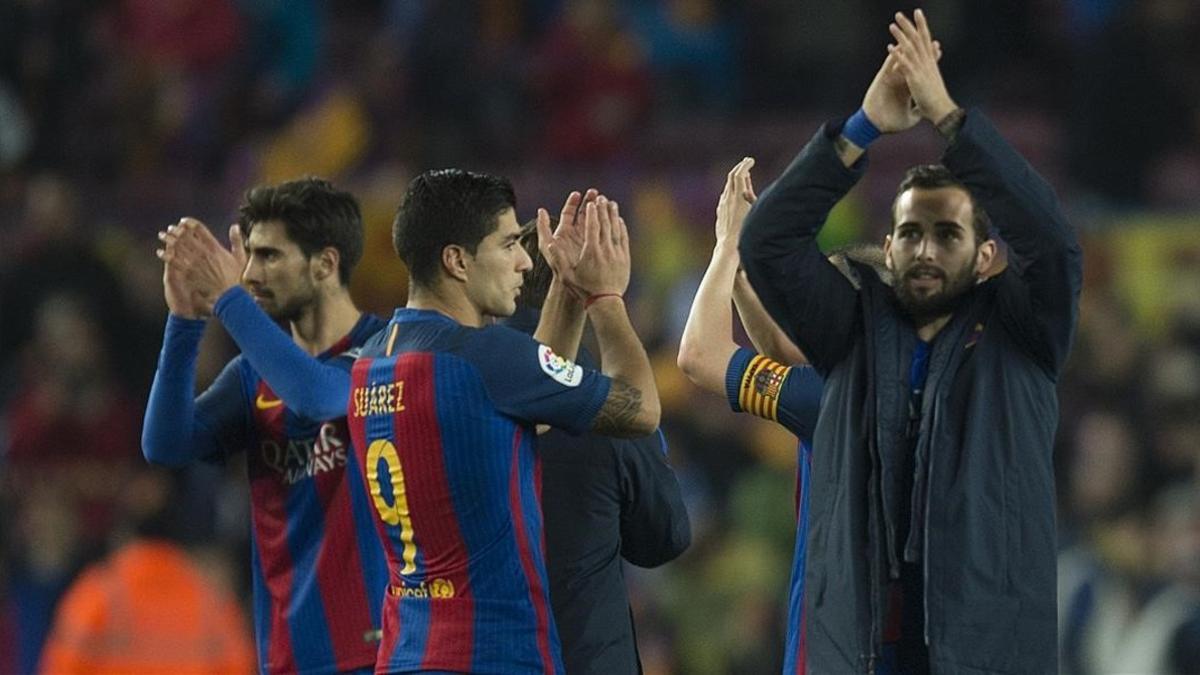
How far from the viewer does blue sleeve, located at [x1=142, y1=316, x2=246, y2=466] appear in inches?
238

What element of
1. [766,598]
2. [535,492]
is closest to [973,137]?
[535,492]

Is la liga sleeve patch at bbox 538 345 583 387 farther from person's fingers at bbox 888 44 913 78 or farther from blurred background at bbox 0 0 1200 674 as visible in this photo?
blurred background at bbox 0 0 1200 674

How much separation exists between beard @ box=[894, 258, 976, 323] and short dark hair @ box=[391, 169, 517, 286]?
95cm

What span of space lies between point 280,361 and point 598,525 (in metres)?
0.87

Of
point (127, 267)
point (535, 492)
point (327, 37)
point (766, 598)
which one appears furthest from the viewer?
point (327, 37)

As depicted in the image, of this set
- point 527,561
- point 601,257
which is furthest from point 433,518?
point 601,257

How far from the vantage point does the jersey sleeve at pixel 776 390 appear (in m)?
5.57

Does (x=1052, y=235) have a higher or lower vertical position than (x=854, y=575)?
higher

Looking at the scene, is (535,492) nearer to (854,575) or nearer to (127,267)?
(854,575)

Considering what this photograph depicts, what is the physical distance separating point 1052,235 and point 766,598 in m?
6.17

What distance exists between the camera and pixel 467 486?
17.3 feet

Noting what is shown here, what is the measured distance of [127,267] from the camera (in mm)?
12273

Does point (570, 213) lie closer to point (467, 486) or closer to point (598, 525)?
point (467, 486)

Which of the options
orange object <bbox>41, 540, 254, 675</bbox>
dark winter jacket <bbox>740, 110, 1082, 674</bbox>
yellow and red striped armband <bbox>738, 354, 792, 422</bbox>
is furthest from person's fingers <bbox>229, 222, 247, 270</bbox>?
orange object <bbox>41, 540, 254, 675</bbox>
